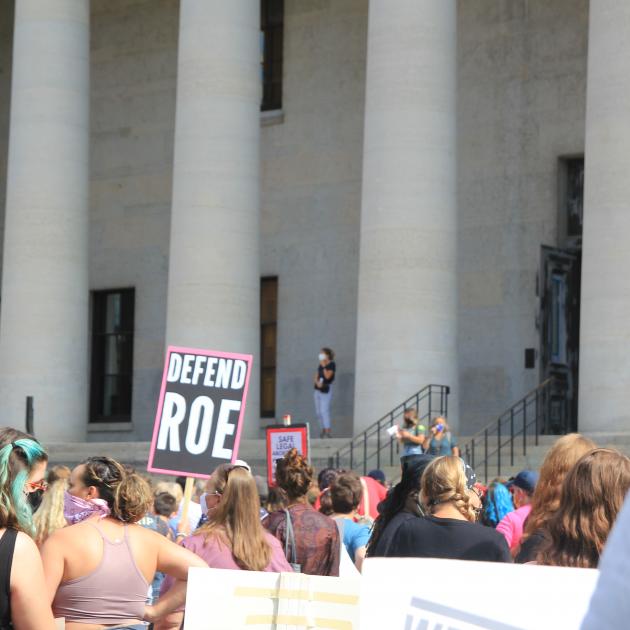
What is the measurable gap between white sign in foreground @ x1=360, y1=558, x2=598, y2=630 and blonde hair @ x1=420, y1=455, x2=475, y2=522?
3230 millimetres

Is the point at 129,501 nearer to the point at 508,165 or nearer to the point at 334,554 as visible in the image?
the point at 334,554

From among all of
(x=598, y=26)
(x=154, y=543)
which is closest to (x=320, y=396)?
(x=598, y=26)

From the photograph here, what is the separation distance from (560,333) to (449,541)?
70.3 feet

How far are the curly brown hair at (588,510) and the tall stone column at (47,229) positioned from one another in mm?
22648

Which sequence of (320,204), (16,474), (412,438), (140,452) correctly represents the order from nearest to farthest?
(16,474), (412,438), (140,452), (320,204)

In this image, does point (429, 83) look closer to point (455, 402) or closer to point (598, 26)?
point (598, 26)

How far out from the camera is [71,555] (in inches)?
225

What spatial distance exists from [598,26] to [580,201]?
686 cm

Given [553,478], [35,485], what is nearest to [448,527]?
[553,478]

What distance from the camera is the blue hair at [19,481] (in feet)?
16.1

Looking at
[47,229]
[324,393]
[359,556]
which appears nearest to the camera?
[359,556]

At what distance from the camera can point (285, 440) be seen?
16531mm

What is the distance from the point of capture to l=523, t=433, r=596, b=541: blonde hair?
618 cm

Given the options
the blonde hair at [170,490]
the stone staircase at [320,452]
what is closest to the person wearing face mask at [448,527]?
the blonde hair at [170,490]
